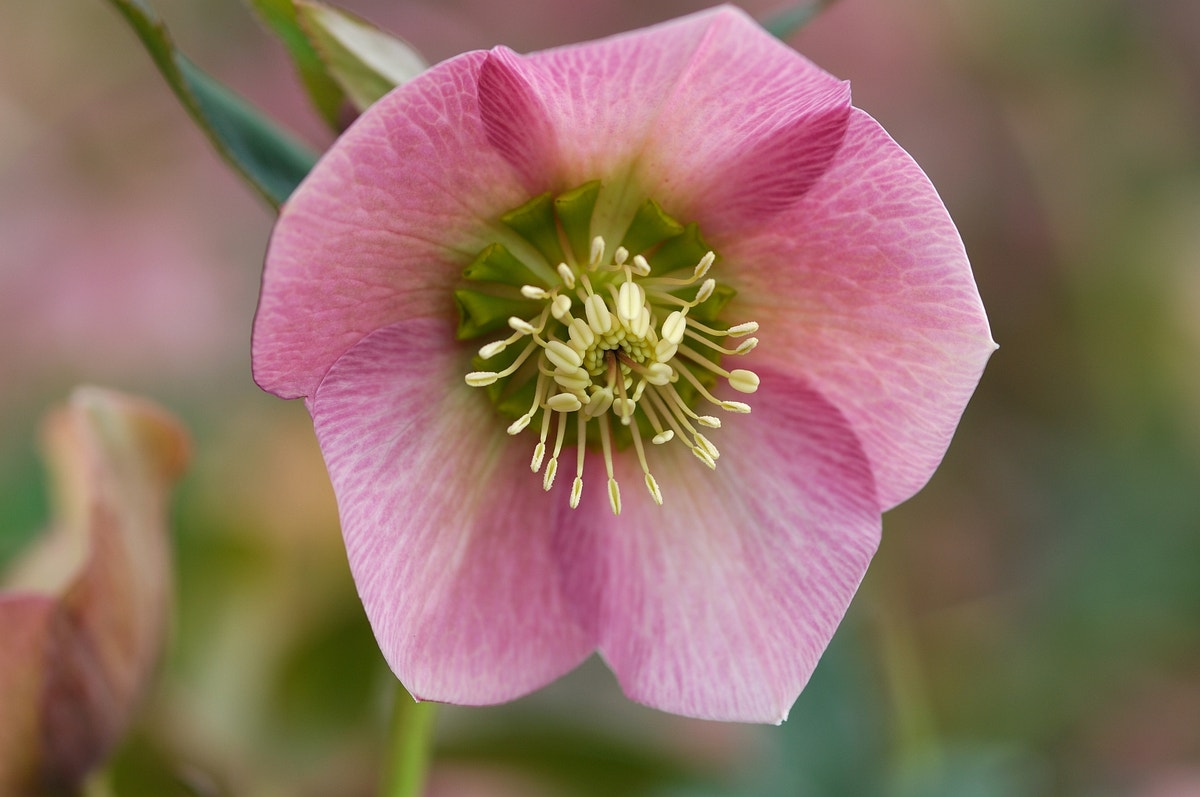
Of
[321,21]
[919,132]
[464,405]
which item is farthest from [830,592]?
[919,132]

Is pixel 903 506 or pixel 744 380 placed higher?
pixel 744 380

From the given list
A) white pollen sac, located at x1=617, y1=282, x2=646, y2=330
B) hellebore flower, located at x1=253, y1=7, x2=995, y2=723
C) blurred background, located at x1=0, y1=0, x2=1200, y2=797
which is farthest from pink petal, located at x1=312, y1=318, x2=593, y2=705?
blurred background, located at x1=0, y1=0, x2=1200, y2=797

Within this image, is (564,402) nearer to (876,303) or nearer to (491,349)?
(491,349)

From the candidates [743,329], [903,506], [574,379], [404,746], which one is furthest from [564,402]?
[903,506]

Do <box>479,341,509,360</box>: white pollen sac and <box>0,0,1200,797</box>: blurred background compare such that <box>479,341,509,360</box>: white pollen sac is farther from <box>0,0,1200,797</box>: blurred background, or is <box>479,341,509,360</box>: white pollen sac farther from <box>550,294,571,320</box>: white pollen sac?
<box>0,0,1200,797</box>: blurred background

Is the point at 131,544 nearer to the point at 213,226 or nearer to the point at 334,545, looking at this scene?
the point at 334,545

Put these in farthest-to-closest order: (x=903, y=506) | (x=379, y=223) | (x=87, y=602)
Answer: (x=903, y=506), (x=87, y=602), (x=379, y=223)
